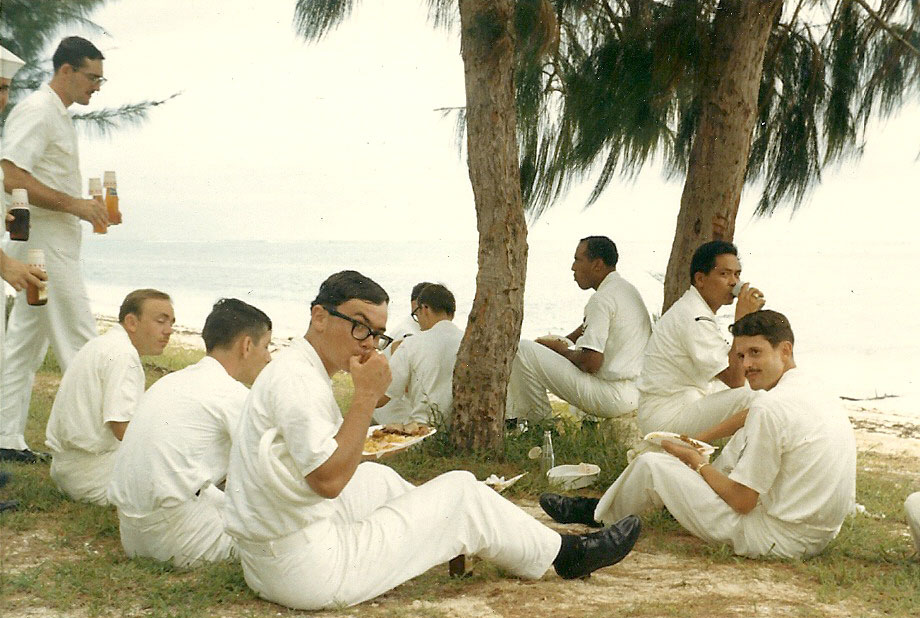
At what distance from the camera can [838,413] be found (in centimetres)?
394

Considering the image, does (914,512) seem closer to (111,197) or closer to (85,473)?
(85,473)

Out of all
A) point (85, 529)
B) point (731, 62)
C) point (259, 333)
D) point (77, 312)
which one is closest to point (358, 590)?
point (259, 333)

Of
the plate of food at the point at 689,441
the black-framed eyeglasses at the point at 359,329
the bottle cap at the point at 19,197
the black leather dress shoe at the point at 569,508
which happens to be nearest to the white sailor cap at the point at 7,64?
the bottle cap at the point at 19,197

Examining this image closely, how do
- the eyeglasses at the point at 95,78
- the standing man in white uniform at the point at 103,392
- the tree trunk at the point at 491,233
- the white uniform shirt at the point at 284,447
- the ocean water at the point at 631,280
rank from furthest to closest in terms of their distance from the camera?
the ocean water at the point at 631,280 → the tree trunk at the point at 491,233 → the eyeglasses at the point at 95,78 → the standing man in white uniform at the point at 103,392 → the white uniform shirt at the point at 284,447

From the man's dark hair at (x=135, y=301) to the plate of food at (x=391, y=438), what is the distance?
3.63 feet

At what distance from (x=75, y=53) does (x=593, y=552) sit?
3.36 meters

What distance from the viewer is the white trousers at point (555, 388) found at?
6406 millimetres

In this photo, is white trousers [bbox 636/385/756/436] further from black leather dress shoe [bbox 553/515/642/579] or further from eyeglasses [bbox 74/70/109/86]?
eyeglasses [bbox 74/70/109/86]

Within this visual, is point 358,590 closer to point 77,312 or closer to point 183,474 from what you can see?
point 183,474

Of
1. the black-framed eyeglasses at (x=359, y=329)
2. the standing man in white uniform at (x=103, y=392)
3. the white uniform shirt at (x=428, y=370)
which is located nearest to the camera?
the black-framed eyeglasses at (x=359, y=329)

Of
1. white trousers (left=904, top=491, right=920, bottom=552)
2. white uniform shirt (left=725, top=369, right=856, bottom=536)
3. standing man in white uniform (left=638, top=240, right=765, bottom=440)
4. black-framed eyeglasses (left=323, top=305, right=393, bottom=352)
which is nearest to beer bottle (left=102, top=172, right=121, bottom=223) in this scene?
black-framed eyeglasses (left=323, top=305, right=393, bottom=352)

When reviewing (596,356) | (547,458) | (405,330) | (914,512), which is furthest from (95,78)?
(914,512)

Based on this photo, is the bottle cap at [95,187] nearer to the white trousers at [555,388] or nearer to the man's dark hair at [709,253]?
the white trousers at [555,388]

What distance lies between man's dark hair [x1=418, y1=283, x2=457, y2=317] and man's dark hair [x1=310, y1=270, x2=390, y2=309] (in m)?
3.23
